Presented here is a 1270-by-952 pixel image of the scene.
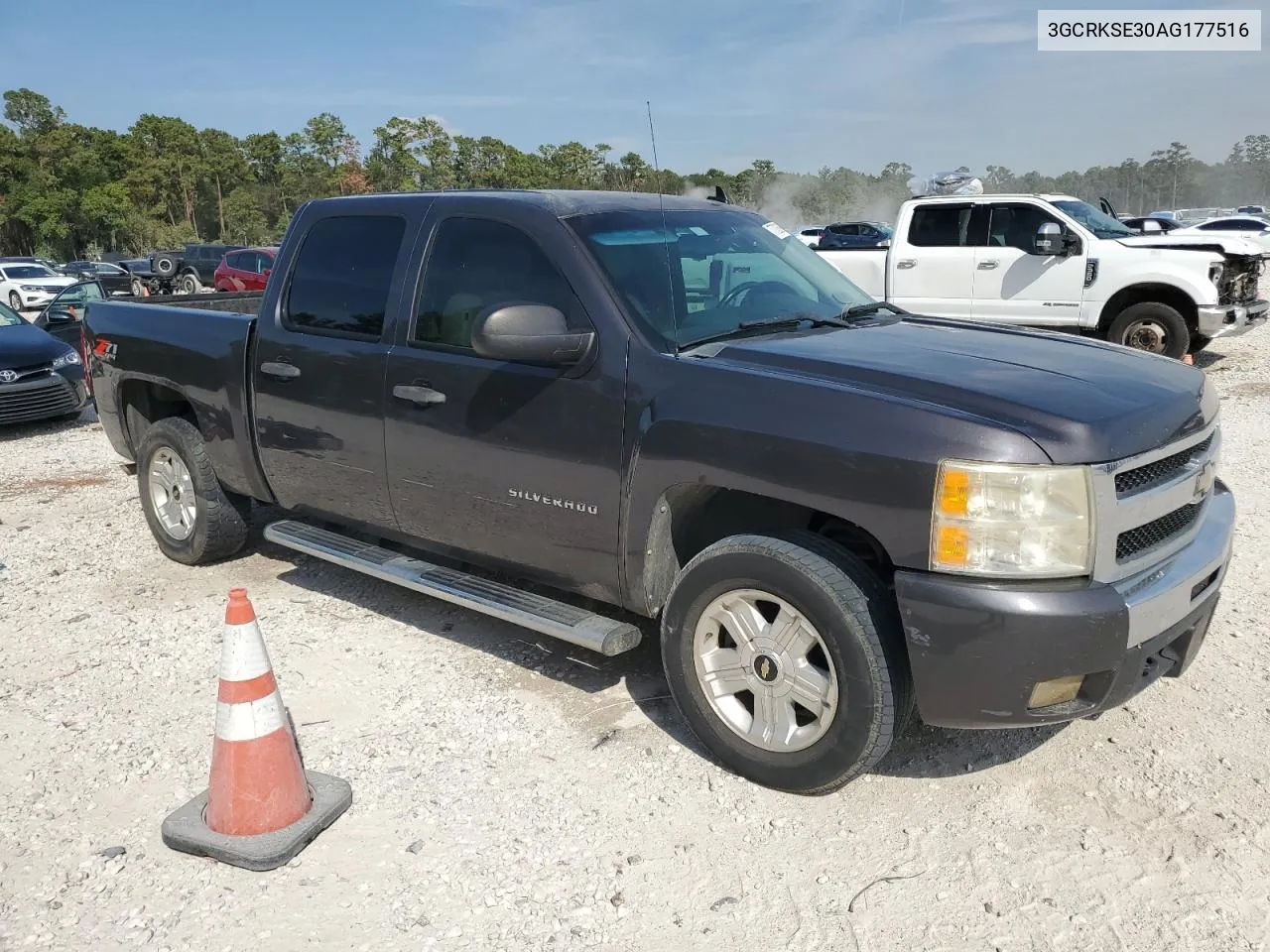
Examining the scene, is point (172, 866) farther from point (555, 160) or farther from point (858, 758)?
point (555, 160)

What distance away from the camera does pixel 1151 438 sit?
300cm

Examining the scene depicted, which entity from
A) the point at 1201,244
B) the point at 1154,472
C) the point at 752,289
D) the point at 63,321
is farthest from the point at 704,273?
the point at 63,321

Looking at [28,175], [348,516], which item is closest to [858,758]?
[348,516]

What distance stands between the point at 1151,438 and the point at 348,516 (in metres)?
3.30

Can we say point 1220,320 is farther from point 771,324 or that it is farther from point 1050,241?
point 771,324

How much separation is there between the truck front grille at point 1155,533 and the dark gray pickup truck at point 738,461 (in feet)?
0.04

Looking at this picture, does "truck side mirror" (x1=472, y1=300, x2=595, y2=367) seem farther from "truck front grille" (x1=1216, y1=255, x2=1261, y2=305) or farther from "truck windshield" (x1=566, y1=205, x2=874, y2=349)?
"truck front grille" (x1=1216, y1=255, x2=1261, y2=305)

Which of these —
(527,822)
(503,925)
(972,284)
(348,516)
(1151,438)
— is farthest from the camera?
(972,284)

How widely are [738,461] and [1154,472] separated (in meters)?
1.24

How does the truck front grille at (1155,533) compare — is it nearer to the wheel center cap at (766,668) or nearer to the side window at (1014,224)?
the wheel center cap at (766,668)

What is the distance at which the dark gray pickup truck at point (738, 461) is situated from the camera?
9.30ft

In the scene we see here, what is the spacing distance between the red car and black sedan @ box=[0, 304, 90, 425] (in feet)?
61.1

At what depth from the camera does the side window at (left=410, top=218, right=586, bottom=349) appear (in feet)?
12.6

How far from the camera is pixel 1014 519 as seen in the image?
2.79m
